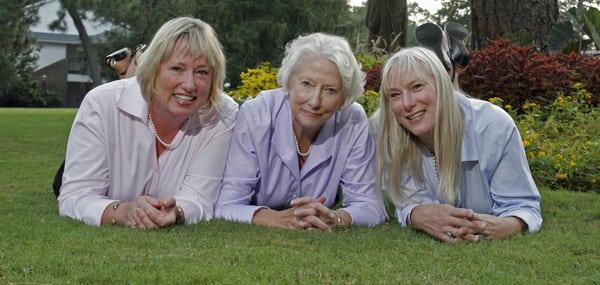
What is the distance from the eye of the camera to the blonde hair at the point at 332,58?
14.3ft

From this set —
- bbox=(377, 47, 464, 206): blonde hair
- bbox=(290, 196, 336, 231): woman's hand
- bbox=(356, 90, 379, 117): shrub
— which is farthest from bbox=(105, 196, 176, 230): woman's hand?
bbox=(356, 90, 379, 117): shrub

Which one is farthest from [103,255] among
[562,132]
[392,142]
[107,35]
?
[107,35]

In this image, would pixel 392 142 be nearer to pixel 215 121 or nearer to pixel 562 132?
pixel 215 121

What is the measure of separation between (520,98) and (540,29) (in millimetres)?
1704

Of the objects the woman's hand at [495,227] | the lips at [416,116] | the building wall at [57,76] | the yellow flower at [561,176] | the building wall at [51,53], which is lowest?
the building wall at [57,76]

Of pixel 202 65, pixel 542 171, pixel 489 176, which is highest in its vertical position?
pixel 202 65

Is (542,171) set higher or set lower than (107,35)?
higher

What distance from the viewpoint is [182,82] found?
438cm

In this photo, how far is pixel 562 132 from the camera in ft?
25.5

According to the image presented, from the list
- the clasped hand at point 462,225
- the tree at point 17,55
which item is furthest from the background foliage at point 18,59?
the clasped hand at point 462,225

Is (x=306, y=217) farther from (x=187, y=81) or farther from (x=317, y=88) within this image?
(x=187, y=81)

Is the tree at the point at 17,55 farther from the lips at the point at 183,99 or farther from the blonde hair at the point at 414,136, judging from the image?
the blonde hair at the point at 414,136

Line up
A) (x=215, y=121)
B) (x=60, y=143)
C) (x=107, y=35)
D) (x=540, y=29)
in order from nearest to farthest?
(x=215, y=121) → (x=540, y=29) → (x=60, y=143) → (x=107, y=35)

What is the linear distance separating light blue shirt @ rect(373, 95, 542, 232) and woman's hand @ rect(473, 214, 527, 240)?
0.10 meters
